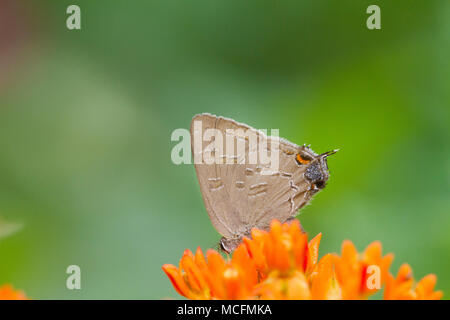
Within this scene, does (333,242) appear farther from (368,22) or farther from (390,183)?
(368,22)

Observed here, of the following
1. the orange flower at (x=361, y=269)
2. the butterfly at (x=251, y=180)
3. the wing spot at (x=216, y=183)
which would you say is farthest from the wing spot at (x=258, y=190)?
the orange flower at (x=361, y=269)

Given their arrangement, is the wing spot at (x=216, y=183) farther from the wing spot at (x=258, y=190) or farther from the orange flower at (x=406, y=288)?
the orange flower at (x=406, y=288)

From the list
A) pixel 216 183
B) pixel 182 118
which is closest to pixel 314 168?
pixel 216 183

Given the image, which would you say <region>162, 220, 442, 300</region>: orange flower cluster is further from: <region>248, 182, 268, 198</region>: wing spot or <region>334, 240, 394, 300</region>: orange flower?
<region>248, 182, 268, 198</region>: wing spot

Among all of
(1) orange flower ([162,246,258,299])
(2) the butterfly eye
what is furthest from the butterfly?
(1) orange flower ([162,246,258,299])

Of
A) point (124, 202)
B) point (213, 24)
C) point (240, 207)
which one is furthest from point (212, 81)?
point (240, 207)

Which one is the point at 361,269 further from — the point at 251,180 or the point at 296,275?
the point at 251,180
